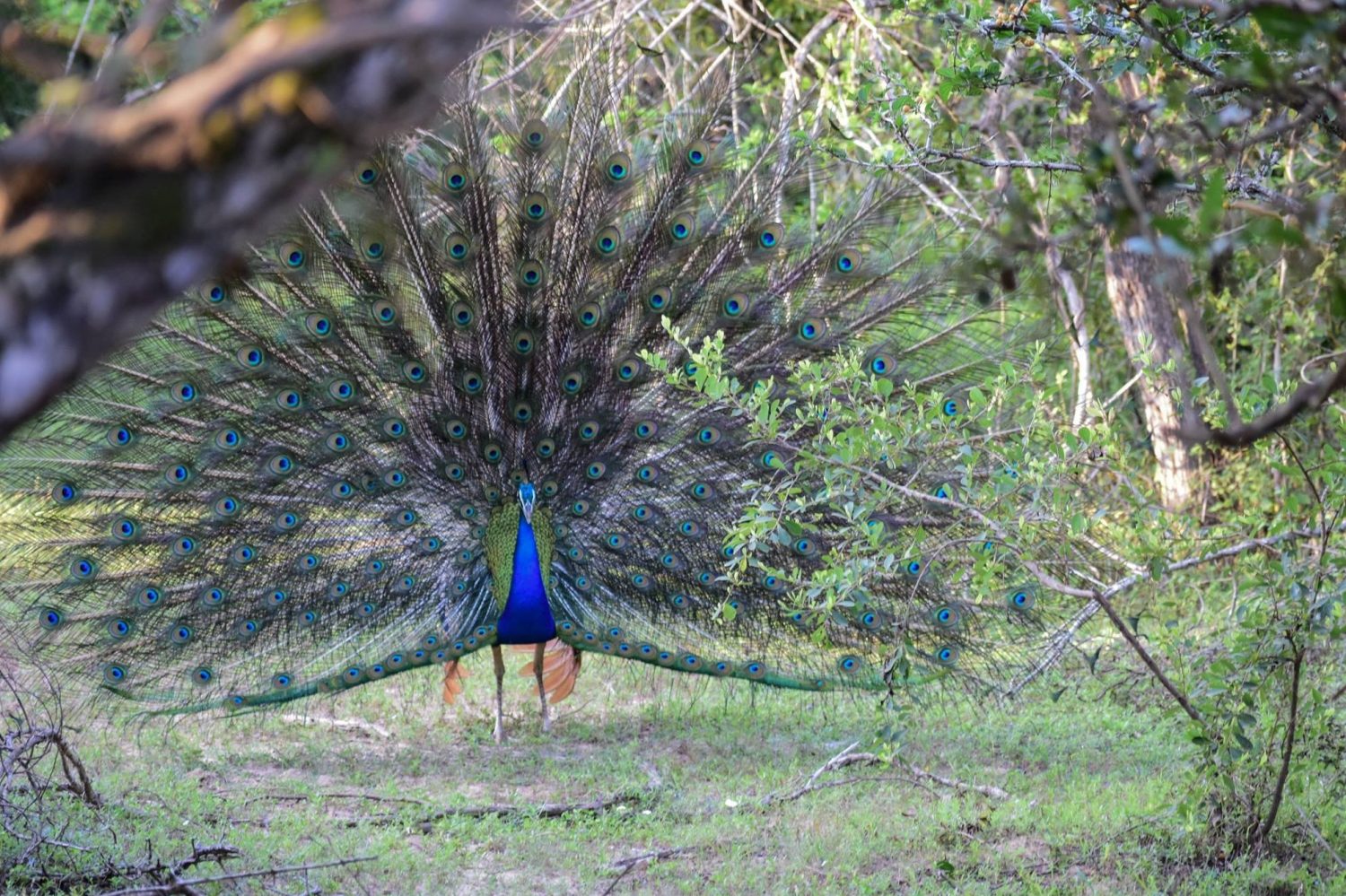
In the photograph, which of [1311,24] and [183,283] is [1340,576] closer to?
[1311,24]

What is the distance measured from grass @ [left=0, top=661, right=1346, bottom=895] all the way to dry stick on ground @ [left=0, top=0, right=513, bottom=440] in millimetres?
3381

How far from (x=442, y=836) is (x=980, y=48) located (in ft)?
10.8

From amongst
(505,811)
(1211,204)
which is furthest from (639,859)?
(1211,204)

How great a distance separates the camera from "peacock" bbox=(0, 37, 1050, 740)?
248 inches

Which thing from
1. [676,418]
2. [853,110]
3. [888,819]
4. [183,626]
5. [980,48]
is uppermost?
[853,110]

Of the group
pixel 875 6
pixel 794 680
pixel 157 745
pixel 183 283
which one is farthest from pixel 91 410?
pixel 183 283

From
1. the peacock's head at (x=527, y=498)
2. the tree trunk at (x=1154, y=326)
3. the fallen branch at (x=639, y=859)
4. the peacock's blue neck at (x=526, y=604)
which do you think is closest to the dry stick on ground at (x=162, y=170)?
the fallen branch at (x=639, y=859)

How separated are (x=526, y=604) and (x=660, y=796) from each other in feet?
4.08

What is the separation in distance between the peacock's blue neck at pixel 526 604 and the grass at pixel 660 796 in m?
0.54

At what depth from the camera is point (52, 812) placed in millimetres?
4789

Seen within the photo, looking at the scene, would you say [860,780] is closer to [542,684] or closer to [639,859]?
[639,859]

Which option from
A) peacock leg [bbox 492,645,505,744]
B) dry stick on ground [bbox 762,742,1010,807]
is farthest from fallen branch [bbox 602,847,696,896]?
peacock leg [bbox 492,645,505,744]

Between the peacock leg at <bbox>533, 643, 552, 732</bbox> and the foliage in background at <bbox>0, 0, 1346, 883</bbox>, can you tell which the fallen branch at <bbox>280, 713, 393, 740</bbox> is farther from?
the foliage in background at <bbox>0, 0, 1346, 883</bbox>

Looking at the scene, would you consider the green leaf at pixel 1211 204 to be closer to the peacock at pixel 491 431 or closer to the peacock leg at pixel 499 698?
the peacock at pixel 491 431
